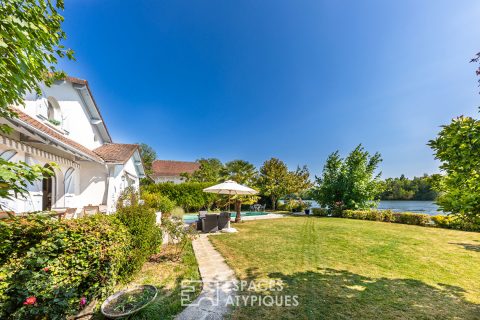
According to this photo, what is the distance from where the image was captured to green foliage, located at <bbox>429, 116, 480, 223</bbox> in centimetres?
412

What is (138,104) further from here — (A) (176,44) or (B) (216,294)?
(B) (216,294)

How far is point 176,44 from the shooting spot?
19.0 m

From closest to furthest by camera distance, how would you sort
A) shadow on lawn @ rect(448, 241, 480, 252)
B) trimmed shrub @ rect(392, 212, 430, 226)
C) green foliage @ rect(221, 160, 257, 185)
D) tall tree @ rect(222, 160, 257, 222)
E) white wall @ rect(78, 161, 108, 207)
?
shadow on lawn @ rect(448, 241, 480, 252), white wall @ rect(78, 161, 108, 207), trimmed shrub @ rect(392, 212, 430, 226), tall tree @ rect(222, 160, 257, 222), green foliage @ rect(221, 160, 257, 185)

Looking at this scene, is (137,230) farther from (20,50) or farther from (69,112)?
(69,112)

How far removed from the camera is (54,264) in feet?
13.6

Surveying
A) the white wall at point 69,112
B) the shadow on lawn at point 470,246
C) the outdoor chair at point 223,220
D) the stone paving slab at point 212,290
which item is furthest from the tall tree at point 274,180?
the stone paving slab at point 212,290

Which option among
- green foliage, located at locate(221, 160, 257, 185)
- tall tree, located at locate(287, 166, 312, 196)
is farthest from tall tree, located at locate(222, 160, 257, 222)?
tall tree, located at locate(287, 166, 312, 196)

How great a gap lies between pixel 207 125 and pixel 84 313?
108ft

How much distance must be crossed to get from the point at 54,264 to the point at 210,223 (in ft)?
36.0

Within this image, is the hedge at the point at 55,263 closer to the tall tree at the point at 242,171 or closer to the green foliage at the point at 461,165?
the green foliage at the point at 461,165

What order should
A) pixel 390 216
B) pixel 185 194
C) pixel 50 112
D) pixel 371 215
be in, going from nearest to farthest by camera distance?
pixel 50 112
pixel 390 216
pixel 371 215
pixel 185 194

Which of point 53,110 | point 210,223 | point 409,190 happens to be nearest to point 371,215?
point 210,223

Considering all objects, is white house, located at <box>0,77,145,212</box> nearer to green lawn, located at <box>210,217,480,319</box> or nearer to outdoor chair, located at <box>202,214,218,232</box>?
outdoor chair, located at <box>202,214,218,232</box>

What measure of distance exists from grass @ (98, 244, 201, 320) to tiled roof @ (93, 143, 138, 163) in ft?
28.4
